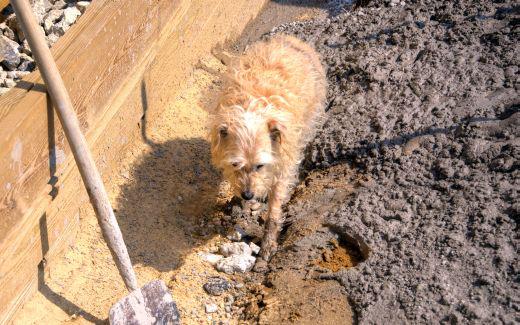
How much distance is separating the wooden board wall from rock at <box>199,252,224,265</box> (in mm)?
1035

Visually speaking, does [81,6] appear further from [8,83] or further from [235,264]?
[235,264]

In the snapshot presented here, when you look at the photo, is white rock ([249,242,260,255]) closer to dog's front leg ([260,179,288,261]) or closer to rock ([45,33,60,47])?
dog's front leg ([260,179,288,261])

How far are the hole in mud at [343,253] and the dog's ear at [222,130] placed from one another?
3.82 feet

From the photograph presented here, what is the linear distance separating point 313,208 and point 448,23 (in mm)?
2799

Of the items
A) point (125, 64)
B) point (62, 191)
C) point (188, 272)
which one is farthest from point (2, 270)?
point (125, 64)

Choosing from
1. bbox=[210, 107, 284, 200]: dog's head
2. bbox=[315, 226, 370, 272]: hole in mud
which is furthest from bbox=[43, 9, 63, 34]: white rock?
bbox=[315, 226, 370, 272]: hole in mud

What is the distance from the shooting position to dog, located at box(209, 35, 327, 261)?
174 inches

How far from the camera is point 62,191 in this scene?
418cm

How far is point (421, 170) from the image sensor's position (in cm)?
464

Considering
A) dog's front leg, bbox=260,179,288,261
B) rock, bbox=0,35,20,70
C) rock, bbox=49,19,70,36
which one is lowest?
dog's front leg, bbox=260,179,288,261

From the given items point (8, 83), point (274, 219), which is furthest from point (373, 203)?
point (8, 83)

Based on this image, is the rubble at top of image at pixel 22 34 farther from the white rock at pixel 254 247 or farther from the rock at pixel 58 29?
the white rock at pixel 254 247

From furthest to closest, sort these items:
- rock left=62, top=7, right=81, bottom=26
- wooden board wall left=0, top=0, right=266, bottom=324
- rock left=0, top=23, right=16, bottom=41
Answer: rock left=62, top=7, right=81, bottom=26 < rock left=0, top=23, right=16, bottom=41 < wooden board wall left=0, top=0, right=266, bottom=324

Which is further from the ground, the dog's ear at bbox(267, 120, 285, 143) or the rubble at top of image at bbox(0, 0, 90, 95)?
the dog's ear at bbox(267, 120, 285, 143)
